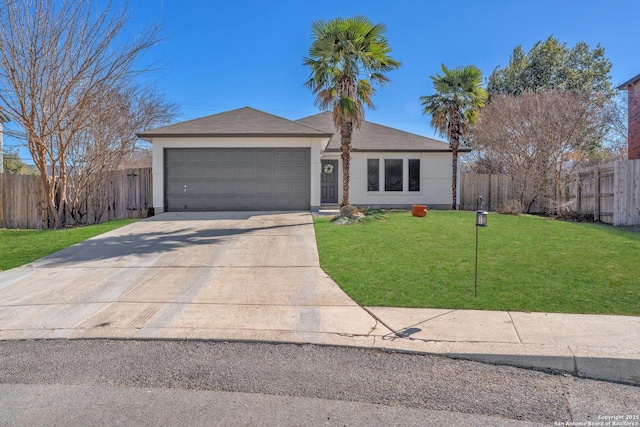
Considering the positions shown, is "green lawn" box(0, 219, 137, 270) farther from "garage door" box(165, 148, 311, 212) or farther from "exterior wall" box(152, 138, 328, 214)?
"garage door" box(165, 148, 311, 212)

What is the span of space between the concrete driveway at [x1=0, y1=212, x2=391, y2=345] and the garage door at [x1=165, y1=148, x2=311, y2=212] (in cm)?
501

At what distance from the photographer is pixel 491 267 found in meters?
6.79

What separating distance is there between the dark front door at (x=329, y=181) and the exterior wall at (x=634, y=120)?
1210 centimetres

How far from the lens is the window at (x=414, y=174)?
61.5 feet

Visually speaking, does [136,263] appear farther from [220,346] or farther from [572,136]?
[572,136]

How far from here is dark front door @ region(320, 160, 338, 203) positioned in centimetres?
1880

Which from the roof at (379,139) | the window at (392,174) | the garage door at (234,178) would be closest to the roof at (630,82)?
the roof at (379,139)

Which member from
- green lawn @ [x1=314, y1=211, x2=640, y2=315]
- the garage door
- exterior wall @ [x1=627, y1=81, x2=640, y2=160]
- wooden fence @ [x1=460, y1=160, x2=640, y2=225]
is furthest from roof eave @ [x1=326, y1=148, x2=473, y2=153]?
green lawn @ [x1=314, y1=211, x2=640, y2=315]

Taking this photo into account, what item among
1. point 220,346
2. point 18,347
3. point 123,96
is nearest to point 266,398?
point 220,346

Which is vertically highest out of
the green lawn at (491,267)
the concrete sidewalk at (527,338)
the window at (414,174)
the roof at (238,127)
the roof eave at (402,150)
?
the roof at (238,127)

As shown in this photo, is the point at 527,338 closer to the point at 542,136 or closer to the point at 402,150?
the point at 542,136

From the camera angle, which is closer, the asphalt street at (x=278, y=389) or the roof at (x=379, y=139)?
the asphalt street at (x=278, y=389)

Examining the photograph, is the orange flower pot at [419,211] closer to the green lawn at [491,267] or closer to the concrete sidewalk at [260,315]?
the green lawn at [491,267]

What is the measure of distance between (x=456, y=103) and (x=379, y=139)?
3.78 meters
